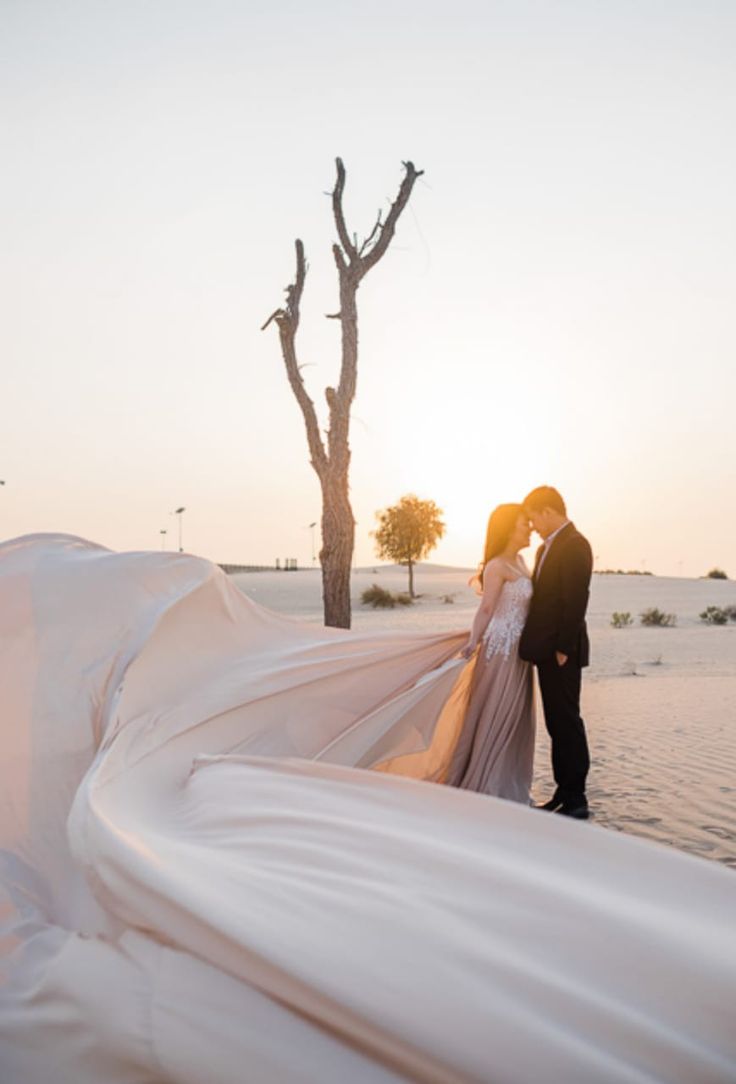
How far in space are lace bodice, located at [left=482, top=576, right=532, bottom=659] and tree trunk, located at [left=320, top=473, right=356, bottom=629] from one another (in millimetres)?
6133

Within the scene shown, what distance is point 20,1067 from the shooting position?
3.15 m

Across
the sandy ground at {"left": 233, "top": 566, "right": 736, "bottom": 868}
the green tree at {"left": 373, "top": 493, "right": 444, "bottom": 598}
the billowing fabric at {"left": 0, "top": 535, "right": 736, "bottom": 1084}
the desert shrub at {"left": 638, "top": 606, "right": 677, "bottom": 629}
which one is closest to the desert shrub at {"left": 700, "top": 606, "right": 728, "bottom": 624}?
the sandy ground at {"left": 233, "top": 566, "right": 736, "bottom": 868}

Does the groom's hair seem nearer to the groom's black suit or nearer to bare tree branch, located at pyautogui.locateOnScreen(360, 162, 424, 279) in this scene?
the groom's black suit

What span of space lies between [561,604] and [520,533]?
66cm

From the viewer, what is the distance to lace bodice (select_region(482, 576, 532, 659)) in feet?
24.9

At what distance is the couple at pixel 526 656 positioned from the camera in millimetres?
7461

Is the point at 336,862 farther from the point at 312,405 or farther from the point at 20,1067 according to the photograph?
the point at 312,405

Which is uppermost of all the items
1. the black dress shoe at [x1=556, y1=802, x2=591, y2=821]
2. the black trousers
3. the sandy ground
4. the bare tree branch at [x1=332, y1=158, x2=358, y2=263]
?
the bare tree branch at [x1=332, y1=158, x2=358, y2=263]

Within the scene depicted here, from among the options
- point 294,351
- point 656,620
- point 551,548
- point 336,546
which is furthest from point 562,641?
point 656,620

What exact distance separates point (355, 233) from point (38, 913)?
1191 centimetres

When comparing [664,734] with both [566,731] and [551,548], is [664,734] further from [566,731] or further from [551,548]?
[551,548]

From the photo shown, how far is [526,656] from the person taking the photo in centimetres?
750

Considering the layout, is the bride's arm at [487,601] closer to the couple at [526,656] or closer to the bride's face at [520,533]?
the couple at [526,656]

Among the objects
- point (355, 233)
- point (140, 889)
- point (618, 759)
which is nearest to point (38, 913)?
point (140, 889)
